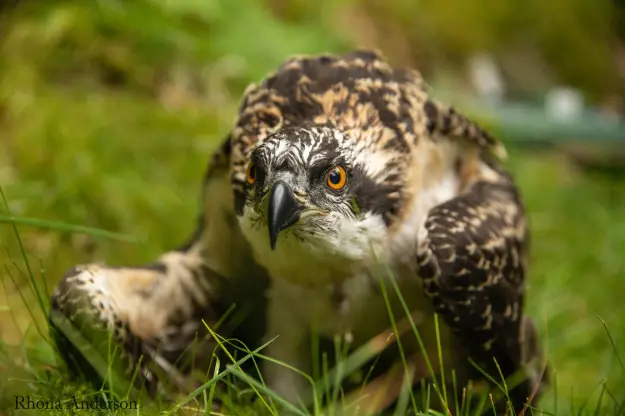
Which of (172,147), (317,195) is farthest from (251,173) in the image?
(172,147)

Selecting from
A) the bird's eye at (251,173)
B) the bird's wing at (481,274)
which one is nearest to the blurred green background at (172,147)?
the bird's wing at (481,274)

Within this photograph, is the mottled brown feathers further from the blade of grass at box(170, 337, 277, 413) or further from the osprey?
the blade of grass at box(170, 337, 277, 413)

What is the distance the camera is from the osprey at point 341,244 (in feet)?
7.90

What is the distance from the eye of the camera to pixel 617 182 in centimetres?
912

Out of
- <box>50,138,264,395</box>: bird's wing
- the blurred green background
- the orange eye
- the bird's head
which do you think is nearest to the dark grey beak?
the bird's head

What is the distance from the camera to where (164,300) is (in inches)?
118

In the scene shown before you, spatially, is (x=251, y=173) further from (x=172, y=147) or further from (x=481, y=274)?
(x=172, y=147)

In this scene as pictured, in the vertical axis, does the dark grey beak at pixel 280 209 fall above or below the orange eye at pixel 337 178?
below

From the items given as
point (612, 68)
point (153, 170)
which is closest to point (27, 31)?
point (153, 170)

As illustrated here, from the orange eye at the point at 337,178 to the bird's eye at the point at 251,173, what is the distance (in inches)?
9.6

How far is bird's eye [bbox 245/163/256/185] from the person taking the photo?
2404mm

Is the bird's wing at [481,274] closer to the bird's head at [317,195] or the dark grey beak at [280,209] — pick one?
the bird's head at [317,195]

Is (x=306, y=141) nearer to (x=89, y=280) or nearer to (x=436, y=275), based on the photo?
(x=436, y=275)

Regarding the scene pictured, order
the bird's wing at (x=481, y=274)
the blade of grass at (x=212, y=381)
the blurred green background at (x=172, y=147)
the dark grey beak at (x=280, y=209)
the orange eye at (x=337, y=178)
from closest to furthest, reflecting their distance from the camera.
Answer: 1. the blade of grass at (x=212, y=381)
2. the dark grey beak at (x=280, y=209)
3. the orange eye at (x=337, y=178)
4. the bird's wing at (x=481, y=274)
5. the blurred green background at (x=172, y=147)
